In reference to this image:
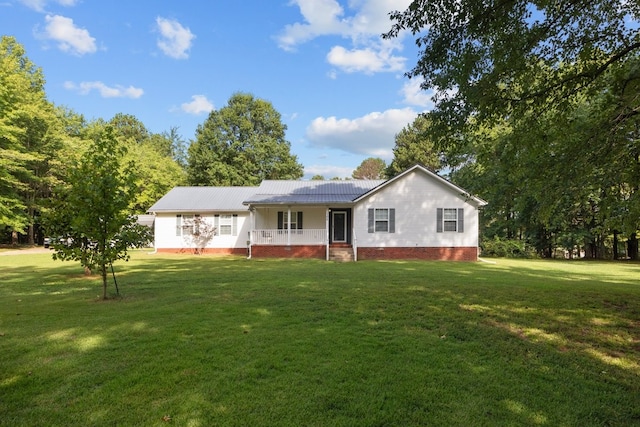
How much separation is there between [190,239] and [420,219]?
1412 centimetres

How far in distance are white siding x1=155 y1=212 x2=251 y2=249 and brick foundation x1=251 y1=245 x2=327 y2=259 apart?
3.51 metres

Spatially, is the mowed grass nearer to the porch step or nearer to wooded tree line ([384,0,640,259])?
wooded tree line ([384,0,640,259])

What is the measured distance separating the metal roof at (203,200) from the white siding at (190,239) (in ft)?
1.64

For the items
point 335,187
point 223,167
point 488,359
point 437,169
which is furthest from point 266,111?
point 488,359

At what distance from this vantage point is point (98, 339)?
5.16 metres

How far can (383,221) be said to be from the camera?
19750 millimetres

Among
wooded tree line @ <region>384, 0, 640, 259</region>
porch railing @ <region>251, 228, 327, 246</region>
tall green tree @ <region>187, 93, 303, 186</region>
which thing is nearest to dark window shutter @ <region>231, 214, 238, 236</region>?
porch railing @ <region>251, 228, 327, 246</region>

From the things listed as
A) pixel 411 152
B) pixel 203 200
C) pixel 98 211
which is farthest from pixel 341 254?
pixel 411 152

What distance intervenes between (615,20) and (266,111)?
39145 millimetres

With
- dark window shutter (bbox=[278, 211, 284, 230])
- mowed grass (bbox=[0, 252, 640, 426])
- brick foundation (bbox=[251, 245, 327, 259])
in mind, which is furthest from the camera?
dark window shutter (bbox=[278, 211, 284, 230])

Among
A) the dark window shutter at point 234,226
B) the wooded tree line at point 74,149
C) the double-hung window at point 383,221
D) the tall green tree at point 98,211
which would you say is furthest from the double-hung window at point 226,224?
the tall green tree at point 98,211

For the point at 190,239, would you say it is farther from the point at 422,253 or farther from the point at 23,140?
the point at 23,140

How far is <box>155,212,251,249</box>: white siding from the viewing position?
23484 mm

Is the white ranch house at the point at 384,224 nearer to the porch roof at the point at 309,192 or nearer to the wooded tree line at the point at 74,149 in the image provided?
the porch roof at the point at 309,192
